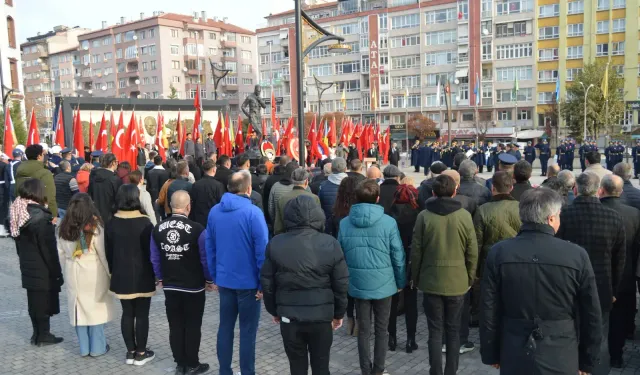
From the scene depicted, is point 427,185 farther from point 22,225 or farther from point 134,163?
point 134,163

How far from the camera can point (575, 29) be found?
61.5 m

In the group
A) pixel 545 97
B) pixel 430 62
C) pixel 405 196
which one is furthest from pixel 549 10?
pixel 405 196

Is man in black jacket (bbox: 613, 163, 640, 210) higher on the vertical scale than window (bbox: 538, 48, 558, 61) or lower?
lower

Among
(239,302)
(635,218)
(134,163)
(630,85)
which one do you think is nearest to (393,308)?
(239,302)

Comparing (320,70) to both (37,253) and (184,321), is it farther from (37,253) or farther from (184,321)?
(184,321)

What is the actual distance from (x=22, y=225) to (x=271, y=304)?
138 inches

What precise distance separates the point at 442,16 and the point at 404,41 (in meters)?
5.77

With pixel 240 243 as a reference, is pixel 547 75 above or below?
above

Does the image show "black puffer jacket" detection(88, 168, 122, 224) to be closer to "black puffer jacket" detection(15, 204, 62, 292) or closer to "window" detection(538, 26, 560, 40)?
"black puffer jacket" detection(15, 204, 62, 292)

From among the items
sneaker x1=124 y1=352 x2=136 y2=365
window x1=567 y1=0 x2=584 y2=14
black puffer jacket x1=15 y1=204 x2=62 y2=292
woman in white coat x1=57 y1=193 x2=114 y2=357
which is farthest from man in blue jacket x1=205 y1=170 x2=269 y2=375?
window x1=567 y1=0 x2=584 y2=14

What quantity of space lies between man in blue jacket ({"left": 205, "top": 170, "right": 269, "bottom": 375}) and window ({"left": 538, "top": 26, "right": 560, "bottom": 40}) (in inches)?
2599

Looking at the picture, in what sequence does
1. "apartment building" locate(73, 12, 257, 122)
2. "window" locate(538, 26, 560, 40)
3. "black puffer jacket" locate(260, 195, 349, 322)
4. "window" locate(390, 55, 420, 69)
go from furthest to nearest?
"apartment building" locate(73, 12, 257, 122) < "window" locate(390, 55, 420, 69) < "window" locate(538, 26, 560, 40) < "black puffer jacket" locate(260, 195, 349, 322)

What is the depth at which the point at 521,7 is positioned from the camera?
208ft

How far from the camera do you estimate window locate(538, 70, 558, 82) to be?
63.2 metres
